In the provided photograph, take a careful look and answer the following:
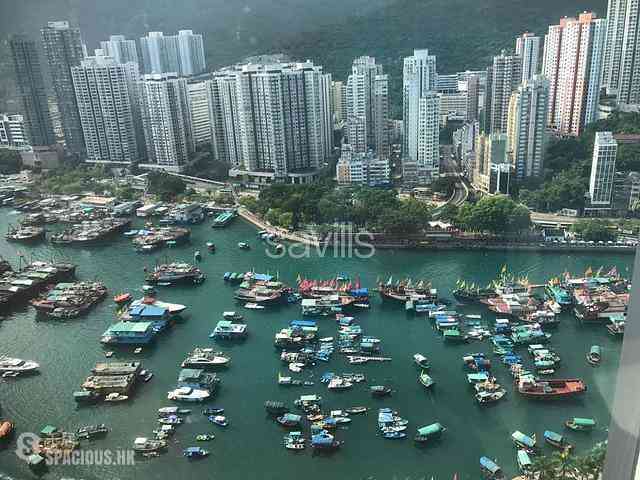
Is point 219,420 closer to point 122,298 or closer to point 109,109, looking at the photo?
point 122,298

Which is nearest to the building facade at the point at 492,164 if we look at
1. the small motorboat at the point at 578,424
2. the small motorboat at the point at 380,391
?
the small motorboat at the point at 380,391

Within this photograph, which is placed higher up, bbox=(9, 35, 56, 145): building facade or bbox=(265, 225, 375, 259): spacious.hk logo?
bbox=(9, 35, 56, 145): building facade

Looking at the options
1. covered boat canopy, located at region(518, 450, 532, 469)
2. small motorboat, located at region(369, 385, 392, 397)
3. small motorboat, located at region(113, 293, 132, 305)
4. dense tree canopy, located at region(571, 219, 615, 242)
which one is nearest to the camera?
covered boat canopy, located at region(518, 450, 532, 469)

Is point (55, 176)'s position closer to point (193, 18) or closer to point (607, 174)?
point (193, 18)

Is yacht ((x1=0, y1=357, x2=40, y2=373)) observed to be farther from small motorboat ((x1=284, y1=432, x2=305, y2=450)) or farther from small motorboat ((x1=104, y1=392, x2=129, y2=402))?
small motorboat ((x1=284, y1=432, x2=305, y2=450))

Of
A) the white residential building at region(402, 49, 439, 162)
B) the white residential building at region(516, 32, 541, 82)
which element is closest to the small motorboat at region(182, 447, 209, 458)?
the white residential building at region(402, 49, 439, 162)
